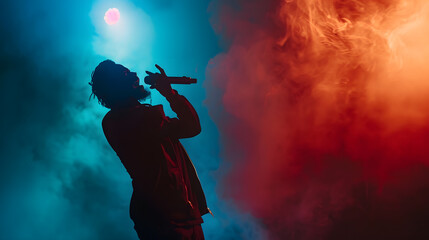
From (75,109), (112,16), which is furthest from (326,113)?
(75,109)

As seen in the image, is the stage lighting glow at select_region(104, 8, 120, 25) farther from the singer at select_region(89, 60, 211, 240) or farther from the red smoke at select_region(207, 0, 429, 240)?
the singer at select_region(89, 60, 211, 240)

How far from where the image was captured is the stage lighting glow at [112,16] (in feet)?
16.8

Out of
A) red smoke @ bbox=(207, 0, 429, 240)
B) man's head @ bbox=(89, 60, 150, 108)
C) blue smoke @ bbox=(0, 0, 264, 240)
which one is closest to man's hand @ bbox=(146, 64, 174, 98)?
man's head @ bbox=(89, 60, 150, 108)

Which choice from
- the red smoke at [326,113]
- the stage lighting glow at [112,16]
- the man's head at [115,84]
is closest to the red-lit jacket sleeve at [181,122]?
the man's head at [115,84]

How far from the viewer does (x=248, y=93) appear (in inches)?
191

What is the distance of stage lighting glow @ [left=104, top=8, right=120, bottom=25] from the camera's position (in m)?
5.12

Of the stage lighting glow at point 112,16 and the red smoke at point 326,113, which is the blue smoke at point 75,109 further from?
the red smoke at point 326,113

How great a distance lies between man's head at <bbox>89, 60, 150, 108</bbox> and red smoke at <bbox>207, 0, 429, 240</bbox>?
2906 millimetres

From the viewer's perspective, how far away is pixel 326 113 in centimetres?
412

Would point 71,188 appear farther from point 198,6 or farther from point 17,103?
point 198,6

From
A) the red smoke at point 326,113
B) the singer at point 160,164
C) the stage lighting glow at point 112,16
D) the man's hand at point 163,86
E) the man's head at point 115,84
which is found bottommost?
the singer at point 160,164

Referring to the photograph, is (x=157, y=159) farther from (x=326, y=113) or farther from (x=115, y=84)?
(x=326, y=113)

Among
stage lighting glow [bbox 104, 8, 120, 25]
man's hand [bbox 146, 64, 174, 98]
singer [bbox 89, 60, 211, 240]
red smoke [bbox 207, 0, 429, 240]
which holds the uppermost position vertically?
stage lighting glow [bbox 104, 8, 120, 25]

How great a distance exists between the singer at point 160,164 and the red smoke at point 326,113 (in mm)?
2775
